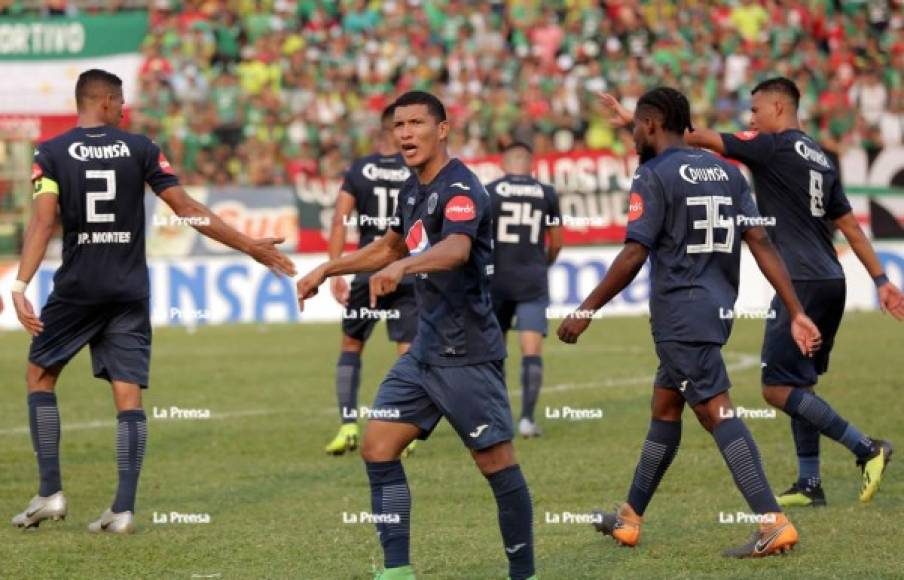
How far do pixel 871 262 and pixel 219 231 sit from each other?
3830 mm

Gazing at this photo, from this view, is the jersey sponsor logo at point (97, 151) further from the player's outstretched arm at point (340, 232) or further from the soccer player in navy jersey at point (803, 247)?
the soccer player in navy jersey at point (803, 247)

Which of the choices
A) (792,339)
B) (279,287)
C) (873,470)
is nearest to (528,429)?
(792,339)

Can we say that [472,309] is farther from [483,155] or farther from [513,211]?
[483,155]

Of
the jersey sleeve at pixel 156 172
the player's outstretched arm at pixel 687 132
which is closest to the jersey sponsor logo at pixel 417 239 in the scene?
the player's outstretched arm at pixel 687 132

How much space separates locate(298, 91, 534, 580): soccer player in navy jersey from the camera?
697cm

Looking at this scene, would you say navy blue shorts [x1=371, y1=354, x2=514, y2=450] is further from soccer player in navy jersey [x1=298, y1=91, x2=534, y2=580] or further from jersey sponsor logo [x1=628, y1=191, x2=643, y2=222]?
jersey sponsor logo [x1=628, y1=191, x2=643, y2=222]

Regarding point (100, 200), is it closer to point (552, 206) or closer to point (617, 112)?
point (617, 112)

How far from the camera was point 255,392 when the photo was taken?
1627 centimetres

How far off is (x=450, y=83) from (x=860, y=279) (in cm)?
927

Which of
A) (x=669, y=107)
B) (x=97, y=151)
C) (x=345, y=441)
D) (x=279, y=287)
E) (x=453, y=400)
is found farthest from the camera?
(x=279, y=287)

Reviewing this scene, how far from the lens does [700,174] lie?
25.9ft

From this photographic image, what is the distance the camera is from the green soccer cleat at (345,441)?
1216cm

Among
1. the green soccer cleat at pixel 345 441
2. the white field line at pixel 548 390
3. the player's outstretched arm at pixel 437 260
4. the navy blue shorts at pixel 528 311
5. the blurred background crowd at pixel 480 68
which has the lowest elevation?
the white field line at pixel 548 390

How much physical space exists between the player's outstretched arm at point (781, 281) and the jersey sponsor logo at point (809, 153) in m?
1.42
